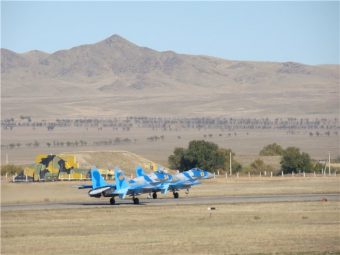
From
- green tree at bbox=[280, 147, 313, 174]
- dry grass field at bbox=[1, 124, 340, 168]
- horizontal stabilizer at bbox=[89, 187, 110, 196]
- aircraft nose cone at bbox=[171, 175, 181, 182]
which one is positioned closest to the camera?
horizontal stabilizer at bbox=[89, 187, 110, 196]

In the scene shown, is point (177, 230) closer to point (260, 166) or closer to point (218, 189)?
point (218, 189)

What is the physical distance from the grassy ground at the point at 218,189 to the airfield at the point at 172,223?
0.08 meters

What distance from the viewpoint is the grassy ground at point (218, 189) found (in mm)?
47281

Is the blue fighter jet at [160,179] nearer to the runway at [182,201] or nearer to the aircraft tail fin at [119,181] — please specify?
the runway at [182,201]

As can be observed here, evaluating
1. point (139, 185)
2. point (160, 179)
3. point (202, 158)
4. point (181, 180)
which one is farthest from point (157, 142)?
point (139, 185)

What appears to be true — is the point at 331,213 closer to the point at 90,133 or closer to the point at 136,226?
the point at 136,226

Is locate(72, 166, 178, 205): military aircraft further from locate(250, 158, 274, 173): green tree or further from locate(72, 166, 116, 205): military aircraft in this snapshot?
locate(250, 158, 274, 173): green tree

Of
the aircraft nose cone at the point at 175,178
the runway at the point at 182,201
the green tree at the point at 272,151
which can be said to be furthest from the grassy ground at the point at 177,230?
the green tree at the point at 272,151

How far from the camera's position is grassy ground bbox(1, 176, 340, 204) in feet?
155

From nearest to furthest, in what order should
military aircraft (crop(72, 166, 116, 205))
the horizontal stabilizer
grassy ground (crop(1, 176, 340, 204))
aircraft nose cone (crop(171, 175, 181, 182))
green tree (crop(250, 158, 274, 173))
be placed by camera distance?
1. the horizontal stabilizer
2. military aircraft (crop(72, 166, 116, 205))
3. grassy ground (crop(1, 176, 340, 204))
4. aircraft nose cone (crop(171, 175, 181, 182))
5. green tree (crop(250, 158, 274, 173))

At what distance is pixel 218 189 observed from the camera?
6228 cm

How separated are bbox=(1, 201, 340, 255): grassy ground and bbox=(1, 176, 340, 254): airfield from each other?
0.04m

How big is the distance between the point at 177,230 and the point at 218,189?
95.4 feet

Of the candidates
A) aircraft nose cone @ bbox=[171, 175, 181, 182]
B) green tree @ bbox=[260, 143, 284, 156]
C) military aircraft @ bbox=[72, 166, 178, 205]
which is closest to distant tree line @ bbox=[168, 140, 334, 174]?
green tree @ bbox=[260, 143, 284, 156]
